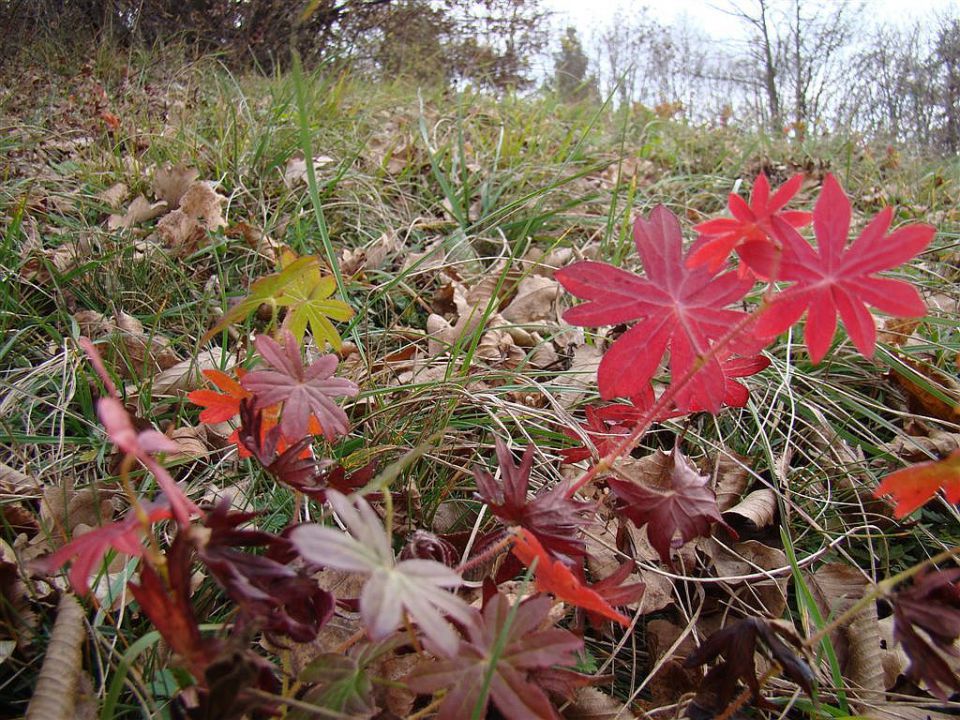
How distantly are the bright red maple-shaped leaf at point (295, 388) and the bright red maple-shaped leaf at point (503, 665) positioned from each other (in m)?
0.33

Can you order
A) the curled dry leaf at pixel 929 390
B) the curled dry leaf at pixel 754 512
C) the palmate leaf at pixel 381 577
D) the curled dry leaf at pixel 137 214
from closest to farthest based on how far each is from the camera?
the palmate leaf at pixel 381 577 → the curled dry leaf at pixel 754 512 → the curled dry leaf at pixel 929 390 → the curled dry leaf at pixel 137 214

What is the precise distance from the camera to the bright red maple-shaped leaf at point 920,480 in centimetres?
58

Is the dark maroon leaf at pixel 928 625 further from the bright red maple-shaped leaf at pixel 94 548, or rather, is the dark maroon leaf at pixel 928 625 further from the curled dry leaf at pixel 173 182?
the curled dry leaf at pixel 173 182

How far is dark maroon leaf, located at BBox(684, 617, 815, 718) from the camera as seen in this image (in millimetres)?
584

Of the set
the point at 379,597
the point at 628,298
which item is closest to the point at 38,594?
the point at 379,597

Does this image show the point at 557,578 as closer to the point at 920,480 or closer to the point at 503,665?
the point at 503,665

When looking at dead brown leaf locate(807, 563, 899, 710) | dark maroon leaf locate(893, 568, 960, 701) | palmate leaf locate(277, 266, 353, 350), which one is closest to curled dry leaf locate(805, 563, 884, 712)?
dead brown leaf locate(807, 563, 899, 710)

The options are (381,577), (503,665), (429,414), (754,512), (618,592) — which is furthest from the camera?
(429,414)

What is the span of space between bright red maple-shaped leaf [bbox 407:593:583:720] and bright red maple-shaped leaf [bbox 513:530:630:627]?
2cm

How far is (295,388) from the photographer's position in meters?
0.78

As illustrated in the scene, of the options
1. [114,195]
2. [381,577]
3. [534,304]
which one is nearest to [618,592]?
[381,577]

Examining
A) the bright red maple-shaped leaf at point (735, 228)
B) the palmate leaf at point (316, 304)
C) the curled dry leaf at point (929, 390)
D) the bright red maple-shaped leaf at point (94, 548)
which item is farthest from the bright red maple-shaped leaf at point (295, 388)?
the curled dry leaf at point (929, 390)

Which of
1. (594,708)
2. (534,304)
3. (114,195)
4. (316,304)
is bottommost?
(594,708)

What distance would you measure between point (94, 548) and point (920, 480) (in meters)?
0.76
